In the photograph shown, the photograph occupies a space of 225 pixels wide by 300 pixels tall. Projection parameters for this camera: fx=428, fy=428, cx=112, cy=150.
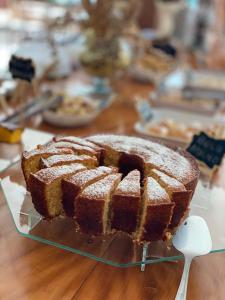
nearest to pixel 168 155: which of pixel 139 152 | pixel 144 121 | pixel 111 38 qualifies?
pixel 139 152

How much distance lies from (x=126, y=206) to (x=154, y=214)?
0.20 feet

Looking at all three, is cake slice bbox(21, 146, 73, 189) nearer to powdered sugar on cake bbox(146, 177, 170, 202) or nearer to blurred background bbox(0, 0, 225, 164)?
powdered sugar on cake bbox(146, 177, 170, 202)

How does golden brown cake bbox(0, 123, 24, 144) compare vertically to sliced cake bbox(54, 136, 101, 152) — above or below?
below

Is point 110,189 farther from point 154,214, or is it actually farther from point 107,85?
point 107,85

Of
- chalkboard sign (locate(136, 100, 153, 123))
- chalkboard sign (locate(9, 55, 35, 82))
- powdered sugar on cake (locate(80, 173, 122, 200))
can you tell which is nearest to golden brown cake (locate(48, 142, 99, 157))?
powdered sugar on cake (locate(80, 173, 122, 200))

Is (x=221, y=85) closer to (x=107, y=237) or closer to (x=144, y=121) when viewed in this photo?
(x=144, y=121)

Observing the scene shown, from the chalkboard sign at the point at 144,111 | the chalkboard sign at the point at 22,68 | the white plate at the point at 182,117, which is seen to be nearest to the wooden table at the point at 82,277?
the chalkboard sign at the point at 22,68

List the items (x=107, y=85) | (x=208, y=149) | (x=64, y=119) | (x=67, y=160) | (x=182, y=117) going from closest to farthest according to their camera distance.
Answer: (x=67, y=160) → (x=208, y=149) → (x=64, y=119) → (x=182, y=117) → (x=107, y=85)

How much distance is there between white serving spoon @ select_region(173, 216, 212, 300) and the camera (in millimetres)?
836

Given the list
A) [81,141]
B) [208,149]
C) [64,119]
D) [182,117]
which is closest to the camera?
[81,141]

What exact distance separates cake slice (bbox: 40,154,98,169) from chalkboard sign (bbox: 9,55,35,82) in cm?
50

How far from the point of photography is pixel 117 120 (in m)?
1.76

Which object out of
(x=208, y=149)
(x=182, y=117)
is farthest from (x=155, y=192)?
(x=182, y=117)

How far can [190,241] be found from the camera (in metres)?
0.89
